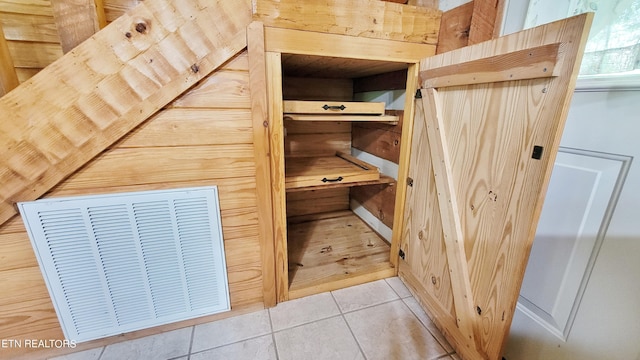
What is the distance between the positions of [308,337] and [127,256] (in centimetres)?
92

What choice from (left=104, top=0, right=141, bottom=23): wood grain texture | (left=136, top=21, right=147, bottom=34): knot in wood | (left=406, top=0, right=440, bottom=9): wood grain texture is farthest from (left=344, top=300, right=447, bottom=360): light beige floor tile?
(left=104, top=0, right=141, bottom=23): wood grain texture

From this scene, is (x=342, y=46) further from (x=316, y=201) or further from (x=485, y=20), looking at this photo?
(x=316, y=201)

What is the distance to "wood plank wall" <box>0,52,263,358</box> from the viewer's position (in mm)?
964

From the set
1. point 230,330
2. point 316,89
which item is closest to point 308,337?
point 230,330

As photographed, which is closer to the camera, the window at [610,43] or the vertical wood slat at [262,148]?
the window at [610,43]

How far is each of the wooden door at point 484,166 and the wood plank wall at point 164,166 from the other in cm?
90

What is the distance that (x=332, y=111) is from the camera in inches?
56.3

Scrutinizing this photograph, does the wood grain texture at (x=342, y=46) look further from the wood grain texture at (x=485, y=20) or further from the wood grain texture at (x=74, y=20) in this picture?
the wood grain texture at (x=74, y=20)

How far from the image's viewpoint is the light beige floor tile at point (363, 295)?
56.3 inches

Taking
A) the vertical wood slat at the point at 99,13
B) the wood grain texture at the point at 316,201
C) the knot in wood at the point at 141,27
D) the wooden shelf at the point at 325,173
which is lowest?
the wood grain texture at the point at 316,201

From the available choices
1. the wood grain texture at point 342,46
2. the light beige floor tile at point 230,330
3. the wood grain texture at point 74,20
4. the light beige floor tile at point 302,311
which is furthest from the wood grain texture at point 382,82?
the light beige floor tile at point 230,330

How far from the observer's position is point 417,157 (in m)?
1.36

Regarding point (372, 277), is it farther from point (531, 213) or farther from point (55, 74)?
point (55, 74)

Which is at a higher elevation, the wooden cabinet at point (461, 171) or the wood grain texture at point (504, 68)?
the wood grain texture at point (504, 68)
